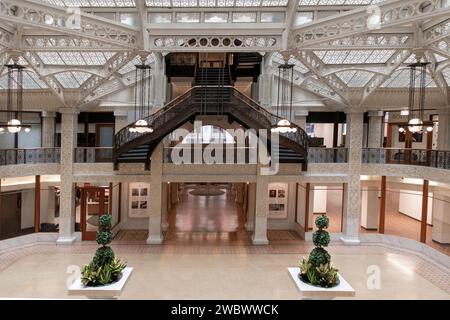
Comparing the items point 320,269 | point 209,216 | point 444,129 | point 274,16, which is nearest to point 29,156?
point 209,216

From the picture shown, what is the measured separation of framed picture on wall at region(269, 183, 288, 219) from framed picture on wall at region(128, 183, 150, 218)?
630 cm

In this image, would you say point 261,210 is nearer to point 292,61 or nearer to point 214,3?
point 292,61

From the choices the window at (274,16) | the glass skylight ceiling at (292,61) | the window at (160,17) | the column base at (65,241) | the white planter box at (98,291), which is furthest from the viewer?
the glass skylight ceiling at (292,61)

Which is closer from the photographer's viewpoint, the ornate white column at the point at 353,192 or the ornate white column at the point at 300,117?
the ornate white column at the point at 353,192

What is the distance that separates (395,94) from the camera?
16.3 metres

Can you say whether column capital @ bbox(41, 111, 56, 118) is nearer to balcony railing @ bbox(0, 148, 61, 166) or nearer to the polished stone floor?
balcony railing @ bbox(0, 148, 61, 166)

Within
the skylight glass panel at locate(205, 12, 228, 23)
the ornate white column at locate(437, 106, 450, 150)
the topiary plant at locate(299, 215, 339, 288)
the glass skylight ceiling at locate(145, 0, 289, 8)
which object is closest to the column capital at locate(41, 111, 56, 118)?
the glass skylight ceiling at locate(145, 0, 289, 8)

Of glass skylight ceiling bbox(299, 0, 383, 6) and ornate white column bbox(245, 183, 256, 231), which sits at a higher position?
glass skylight ceiling bbox(299, 0, 383, 6)

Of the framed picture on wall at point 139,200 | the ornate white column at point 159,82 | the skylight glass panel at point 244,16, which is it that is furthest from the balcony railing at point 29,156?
the skylight glass panel at point 244,16

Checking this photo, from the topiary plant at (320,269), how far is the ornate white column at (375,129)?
9.77 metres

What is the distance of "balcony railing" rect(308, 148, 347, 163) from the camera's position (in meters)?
16.5

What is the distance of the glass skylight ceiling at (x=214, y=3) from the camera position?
11445mm

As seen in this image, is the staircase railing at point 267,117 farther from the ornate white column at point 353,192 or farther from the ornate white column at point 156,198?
the ornate white column at point 156,198
